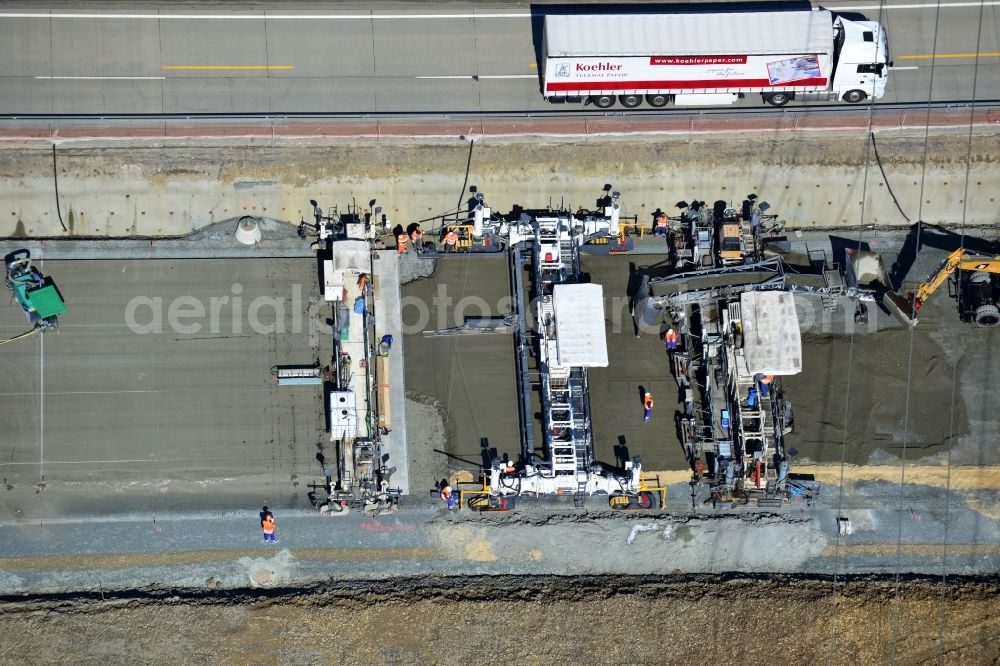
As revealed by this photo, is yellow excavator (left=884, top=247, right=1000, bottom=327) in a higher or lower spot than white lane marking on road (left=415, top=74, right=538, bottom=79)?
lower

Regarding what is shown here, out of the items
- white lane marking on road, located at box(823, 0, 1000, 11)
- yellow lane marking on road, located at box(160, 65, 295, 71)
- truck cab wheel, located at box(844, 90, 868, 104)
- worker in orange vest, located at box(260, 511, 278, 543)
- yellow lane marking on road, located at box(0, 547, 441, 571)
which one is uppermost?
white lane marking on road, located at box(823, 0, 1000, 11)

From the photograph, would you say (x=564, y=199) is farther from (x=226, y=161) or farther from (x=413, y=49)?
(x=226, y=161)

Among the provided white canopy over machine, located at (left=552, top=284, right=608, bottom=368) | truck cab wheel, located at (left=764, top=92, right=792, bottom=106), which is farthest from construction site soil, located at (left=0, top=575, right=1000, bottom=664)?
truck cab wheel, located at (left=764, top=92, right=792, bottom=106)

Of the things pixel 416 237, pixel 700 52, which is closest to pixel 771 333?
pixel 700 52

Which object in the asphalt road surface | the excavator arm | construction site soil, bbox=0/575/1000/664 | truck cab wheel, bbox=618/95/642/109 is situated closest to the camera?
construction site soil, bbox=0/575/1000/664

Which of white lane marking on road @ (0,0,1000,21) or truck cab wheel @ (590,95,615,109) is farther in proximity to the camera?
white lane marking on road @ (0,0,1000,21)

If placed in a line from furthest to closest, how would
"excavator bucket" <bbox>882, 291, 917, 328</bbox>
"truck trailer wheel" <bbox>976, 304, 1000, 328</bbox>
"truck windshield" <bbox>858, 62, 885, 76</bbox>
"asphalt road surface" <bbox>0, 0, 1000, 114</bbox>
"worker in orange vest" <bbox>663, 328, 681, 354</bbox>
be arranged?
"asphalt road surface" <bbox>0, 0, 1000, 114</bbox> → "truck windshield" <bbox>858, 62, 885, 76</bbox> → "truck trailer wheel" <bbox>976, 304, 1000, 328</bbox> → "worker in orange vest" <bbox>663, 328, 681, 354</bbox> → "excavator bucket" <bbox>882, 291, 917, 328</bbox>

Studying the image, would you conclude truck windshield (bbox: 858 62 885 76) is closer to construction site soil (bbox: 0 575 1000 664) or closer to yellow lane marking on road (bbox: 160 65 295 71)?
construction site soil (bbox: 0 575 1000 664)

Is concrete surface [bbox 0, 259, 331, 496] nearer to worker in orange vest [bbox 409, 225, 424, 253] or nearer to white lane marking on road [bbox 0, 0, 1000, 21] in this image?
worker in orange vest [bbox 409, 225, 424, 253]

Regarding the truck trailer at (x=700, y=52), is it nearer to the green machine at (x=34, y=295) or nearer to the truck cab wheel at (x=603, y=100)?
the truck cab wheel at (x=603, y=100)
